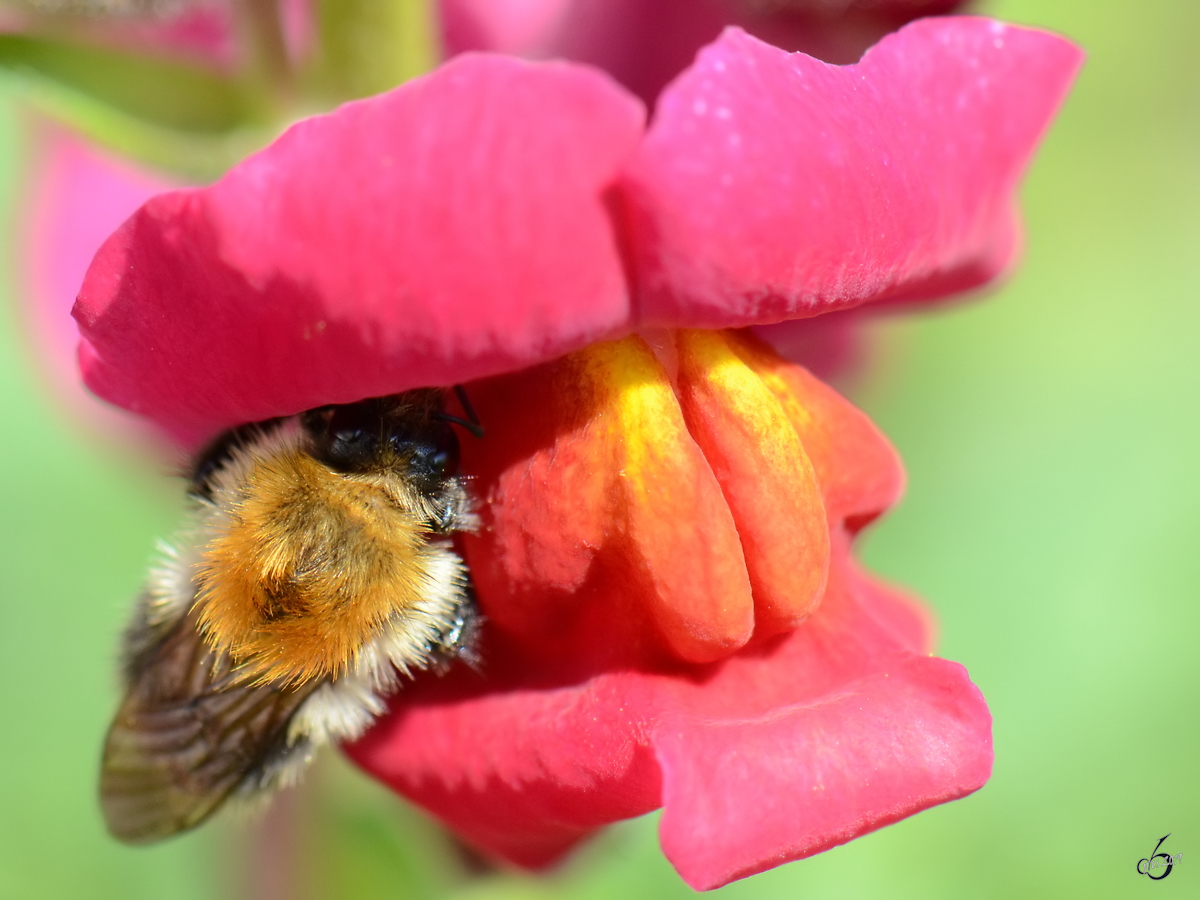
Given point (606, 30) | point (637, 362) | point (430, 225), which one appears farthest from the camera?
point (606, 30)

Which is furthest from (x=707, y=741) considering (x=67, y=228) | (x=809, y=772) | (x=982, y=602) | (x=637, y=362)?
(x=67, y=228)

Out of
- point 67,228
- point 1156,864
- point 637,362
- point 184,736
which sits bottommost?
point 1156,864

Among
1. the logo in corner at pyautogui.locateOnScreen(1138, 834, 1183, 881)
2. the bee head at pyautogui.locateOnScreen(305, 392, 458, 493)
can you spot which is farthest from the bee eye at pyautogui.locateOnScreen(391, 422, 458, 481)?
the logo in corner at pyautogui.locateOnScreen(1138, 834, 1183, 881)

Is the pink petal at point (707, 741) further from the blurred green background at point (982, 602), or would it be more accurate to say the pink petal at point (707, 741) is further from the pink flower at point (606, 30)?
the pink flower at point (606, 30)

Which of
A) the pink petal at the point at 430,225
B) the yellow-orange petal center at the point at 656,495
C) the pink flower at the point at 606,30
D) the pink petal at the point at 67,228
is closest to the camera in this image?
the pink petal at the point at 430,225

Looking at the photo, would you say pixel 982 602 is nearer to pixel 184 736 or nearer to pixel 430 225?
pixel 184 736

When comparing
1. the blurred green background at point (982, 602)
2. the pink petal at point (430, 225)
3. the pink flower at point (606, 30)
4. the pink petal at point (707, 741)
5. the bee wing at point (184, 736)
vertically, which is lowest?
the blurred green background at point (982, 602)

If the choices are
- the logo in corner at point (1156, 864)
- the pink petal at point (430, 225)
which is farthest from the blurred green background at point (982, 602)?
the pink petal at point (430, 225)
